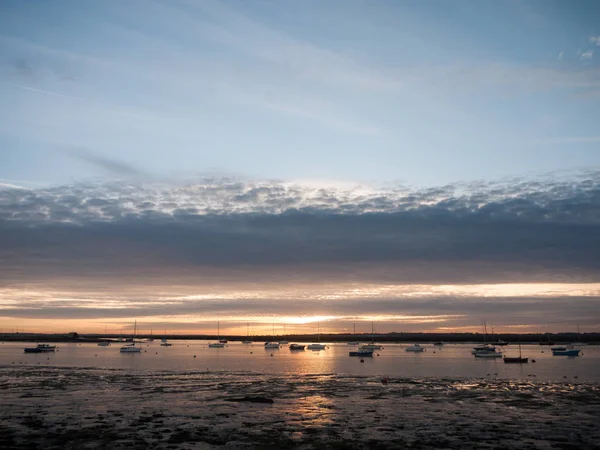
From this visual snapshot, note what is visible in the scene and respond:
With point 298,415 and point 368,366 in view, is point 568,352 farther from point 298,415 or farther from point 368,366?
point 298,415

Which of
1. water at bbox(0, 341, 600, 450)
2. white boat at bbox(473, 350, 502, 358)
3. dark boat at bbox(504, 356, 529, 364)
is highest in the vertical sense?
water at bbox(0, 341, 600, 450)

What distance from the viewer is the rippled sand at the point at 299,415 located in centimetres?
3036

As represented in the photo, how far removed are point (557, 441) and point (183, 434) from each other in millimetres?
22304

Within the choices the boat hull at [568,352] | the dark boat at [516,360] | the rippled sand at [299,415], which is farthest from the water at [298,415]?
the boat hull at [568,352]

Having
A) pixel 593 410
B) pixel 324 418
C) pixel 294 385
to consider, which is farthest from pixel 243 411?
pixel 593 410

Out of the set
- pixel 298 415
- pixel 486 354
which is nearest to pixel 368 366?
pixel 486 354

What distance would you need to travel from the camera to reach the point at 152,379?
6850 cm

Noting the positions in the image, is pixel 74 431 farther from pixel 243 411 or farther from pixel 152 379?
pixel 152 379

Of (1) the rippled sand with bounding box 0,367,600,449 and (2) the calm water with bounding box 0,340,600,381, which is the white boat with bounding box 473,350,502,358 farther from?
(1) the rippled sand with bounding box 0,367,600,449

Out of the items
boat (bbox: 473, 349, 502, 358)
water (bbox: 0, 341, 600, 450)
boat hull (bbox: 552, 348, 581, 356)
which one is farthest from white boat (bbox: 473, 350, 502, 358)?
water (bbox: 0, 341, 600, 450)

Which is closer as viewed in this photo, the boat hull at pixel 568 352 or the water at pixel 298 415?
the water at pixel 298 415

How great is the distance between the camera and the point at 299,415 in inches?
1565

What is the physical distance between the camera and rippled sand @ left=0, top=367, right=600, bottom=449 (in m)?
30.4

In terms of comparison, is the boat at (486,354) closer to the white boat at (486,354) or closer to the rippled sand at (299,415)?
the white boat at (486,354)
